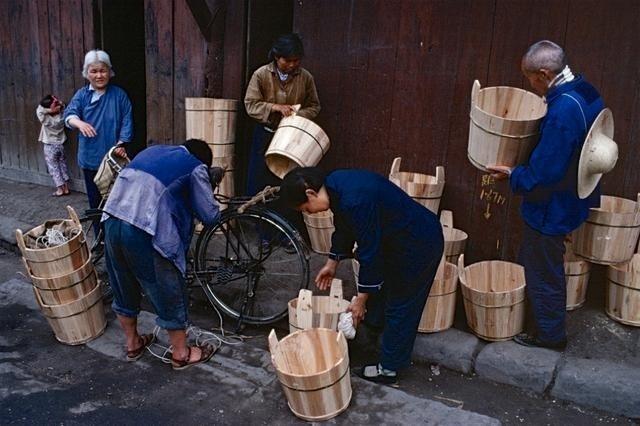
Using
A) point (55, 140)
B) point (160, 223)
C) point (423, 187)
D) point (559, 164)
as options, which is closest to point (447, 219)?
point (423, 187)

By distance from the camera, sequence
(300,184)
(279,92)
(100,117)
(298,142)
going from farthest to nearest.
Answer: (100,117) → (279,92) → (298,142) → (300,184)

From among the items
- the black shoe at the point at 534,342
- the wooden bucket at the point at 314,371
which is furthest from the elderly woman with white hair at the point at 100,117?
the black shoe at the point at 534,342

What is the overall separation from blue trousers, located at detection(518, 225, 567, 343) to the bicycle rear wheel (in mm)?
1762

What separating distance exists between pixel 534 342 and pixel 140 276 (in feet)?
9.91

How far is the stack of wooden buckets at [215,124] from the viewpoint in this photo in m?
5.92

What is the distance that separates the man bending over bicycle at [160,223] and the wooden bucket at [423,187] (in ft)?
6.11

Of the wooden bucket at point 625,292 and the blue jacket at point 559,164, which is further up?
the blue jacket at point 559,164

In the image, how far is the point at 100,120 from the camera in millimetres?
6379

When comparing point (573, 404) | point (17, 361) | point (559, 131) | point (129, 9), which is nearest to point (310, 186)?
point (559, 131)

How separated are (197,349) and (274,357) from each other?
44.9 inches

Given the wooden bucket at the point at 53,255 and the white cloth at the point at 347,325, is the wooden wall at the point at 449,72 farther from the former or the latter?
the wooden bucket at the point at 53,255

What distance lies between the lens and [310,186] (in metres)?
3.66

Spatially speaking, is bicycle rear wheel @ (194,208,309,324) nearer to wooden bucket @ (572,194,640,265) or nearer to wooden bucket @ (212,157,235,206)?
wooden bucket @ (212,157,235,206)

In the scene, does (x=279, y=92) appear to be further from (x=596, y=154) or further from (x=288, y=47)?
(x=596, y=154)
